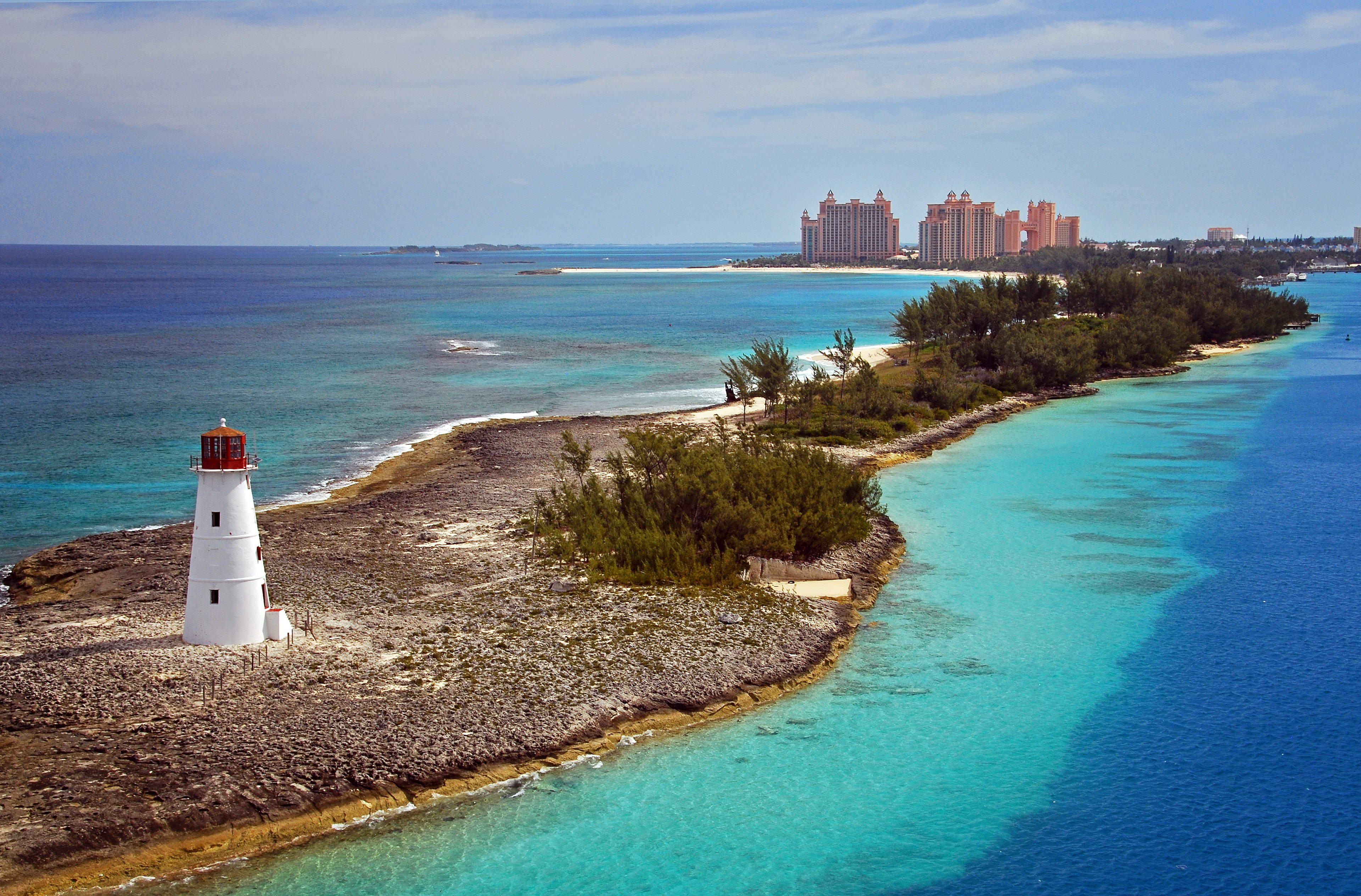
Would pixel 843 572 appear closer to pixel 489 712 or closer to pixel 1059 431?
pixel 489 712

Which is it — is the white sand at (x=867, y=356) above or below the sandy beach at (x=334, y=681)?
above

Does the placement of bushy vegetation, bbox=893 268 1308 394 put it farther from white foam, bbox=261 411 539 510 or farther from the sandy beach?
the sandy beach

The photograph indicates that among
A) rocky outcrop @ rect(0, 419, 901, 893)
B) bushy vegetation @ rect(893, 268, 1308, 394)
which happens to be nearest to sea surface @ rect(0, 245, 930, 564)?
rocky outcrop @ rect(0, 419, 901, 893)

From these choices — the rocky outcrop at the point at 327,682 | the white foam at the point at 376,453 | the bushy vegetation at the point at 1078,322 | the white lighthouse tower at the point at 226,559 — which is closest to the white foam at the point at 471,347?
the white foam at the point at 376,453

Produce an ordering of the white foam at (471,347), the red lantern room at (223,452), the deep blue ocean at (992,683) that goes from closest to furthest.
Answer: the deep blue ocean at (992,683) < the red lantern room at (223,452) < the white foam at (471,347)

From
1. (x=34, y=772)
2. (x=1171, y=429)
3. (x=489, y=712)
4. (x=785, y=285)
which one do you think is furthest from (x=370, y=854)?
(x=785, y=285)

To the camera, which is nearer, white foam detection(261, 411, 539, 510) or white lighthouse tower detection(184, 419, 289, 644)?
white lighthouse tower detection(184, 419, 289, 644)

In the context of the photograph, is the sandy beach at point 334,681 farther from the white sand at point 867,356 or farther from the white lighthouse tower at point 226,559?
the white sand at point 867,356
